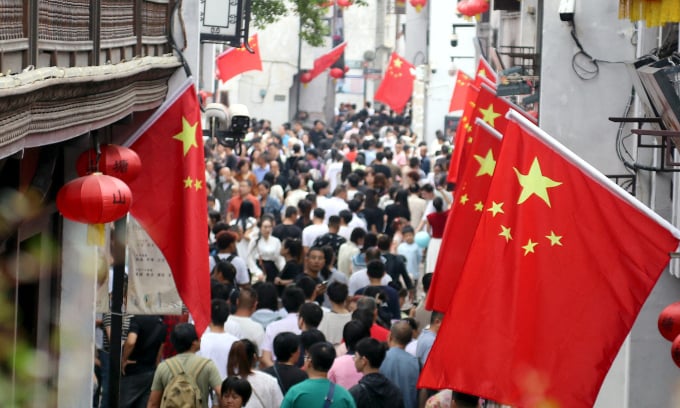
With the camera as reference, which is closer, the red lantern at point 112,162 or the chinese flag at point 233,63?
the red lantern at point 112,162

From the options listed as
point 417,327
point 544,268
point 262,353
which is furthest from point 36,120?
point 417,327

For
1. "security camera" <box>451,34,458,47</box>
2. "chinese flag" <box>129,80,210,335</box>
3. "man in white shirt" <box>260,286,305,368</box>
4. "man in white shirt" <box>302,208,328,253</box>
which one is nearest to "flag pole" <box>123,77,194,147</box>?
"chinese flag" <box>129,80,210,335</box>

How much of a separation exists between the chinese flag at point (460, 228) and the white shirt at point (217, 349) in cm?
172

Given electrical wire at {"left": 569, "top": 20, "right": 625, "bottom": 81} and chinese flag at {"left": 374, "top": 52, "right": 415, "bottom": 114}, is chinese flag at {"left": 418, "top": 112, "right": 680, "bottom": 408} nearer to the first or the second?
electrical wire at {"left": 569, "top": 20, "right": 625, "bottom": 81}

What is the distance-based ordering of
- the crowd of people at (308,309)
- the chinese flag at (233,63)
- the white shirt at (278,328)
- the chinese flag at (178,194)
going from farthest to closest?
the chinese flag at (233,63)
the white shirt at (278,328)
the chinese flag at (178,194)
the crowd of people at (308,309)

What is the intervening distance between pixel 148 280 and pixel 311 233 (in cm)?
640

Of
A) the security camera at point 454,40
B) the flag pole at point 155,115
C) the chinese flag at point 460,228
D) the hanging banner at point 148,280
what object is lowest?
the hanging banner at point 148,280

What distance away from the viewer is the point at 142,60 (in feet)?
36.7

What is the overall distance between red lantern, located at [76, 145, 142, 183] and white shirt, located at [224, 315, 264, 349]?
238 cm

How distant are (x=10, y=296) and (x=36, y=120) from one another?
2258 mm

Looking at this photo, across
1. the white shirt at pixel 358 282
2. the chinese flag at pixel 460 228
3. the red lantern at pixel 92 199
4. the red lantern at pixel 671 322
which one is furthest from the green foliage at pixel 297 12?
the red lantern at pixel 671 322

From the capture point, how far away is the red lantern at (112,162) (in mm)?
10430

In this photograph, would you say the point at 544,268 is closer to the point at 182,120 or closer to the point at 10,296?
the point at 10,296

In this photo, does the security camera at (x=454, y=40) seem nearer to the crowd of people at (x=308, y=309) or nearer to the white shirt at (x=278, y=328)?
the crowd of people at (x=308, y=309)
